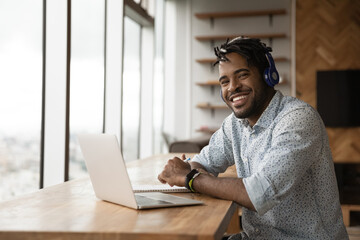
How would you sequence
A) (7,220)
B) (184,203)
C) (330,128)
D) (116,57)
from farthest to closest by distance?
(330,128), (116,57), (184,203), (7,220)

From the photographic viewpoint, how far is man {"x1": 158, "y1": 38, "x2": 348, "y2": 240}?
1282 millimetres

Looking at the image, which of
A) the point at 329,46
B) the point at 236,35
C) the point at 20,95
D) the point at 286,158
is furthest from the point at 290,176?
the point at 236,35

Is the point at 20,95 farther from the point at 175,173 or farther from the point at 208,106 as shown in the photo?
the point at 208,106

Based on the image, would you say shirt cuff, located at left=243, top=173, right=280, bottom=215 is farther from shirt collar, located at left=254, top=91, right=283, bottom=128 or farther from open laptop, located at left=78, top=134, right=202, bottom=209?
shirt collar, located at left=254, top=91, right=283, bottom=128

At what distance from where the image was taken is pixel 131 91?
18.7 feet

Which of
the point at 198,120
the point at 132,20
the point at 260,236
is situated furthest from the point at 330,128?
the point at 260,236

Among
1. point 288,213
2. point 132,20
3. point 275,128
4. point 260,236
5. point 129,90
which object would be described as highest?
point 132,20

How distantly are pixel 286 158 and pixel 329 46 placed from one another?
18.3ft

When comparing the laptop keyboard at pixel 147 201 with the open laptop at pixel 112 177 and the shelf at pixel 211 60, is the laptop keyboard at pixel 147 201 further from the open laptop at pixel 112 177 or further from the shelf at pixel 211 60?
the shelf at pixel 211 60

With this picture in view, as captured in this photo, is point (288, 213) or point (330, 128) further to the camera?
point (330, 128)

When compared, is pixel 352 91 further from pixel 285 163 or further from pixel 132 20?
pixel 285 163

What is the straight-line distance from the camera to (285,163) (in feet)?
4.20

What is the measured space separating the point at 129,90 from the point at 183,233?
15.6 ft

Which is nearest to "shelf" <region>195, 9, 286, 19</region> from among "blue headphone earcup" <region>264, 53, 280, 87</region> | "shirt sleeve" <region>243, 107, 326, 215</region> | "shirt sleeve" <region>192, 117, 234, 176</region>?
"shirt sleeve" <region>192, 117, 234, 176</region>
